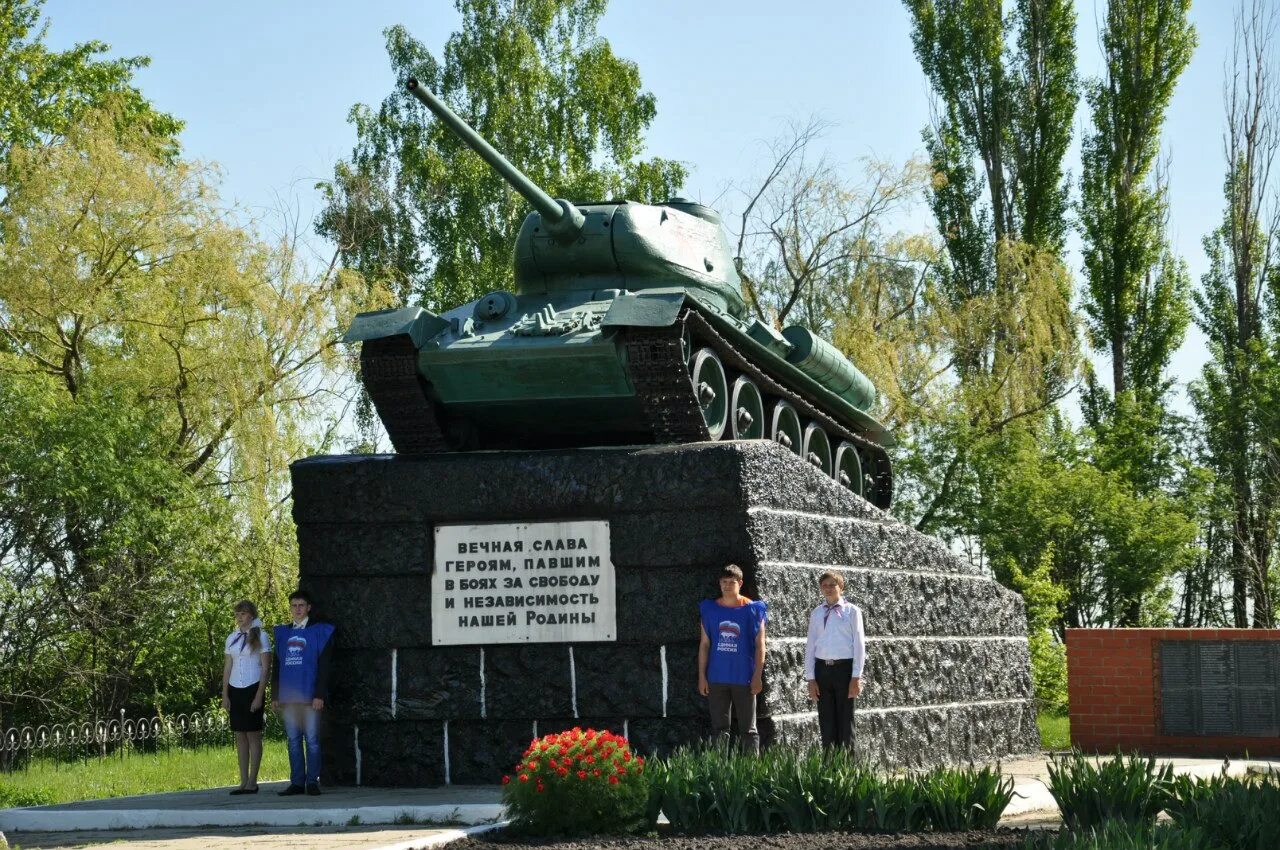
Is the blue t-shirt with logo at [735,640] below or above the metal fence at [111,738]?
above

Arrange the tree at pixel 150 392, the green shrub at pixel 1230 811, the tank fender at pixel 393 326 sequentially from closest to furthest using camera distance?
1. the green shrub at pixel 1230 811
2. the tank fender at pixel 393 326
3. the tree at pixel 150 392

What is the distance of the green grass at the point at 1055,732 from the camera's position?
53.5 feet

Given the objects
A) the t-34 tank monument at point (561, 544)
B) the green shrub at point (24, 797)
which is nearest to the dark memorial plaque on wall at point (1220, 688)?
the t-34 tank monument at point (561, 544)

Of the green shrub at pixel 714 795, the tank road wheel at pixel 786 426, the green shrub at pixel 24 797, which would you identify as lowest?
the green shrub at pixel 24 797

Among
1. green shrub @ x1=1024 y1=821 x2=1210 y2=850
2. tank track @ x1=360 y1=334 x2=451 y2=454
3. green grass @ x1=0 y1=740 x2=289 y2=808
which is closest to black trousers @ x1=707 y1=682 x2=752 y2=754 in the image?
tank track @ x1=360 y1=334 x2=451 y2=454

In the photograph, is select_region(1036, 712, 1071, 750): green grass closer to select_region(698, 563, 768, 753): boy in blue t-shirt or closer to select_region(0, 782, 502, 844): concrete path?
select_region(698, 563, 768, 753): boy in blue t-shirt

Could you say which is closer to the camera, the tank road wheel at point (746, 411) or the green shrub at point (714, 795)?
the green shrub at point (714, 795)

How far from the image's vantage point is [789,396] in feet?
49.0

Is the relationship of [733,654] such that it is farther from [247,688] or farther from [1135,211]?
[1135,211]

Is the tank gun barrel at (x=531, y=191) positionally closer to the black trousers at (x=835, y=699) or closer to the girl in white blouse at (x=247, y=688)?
the girl in white blouse at (x=247, y=688)

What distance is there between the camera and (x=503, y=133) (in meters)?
34.2

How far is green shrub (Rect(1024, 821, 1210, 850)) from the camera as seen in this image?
551cm

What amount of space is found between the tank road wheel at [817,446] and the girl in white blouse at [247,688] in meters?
6.61

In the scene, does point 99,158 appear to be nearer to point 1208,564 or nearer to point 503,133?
point 503,133
